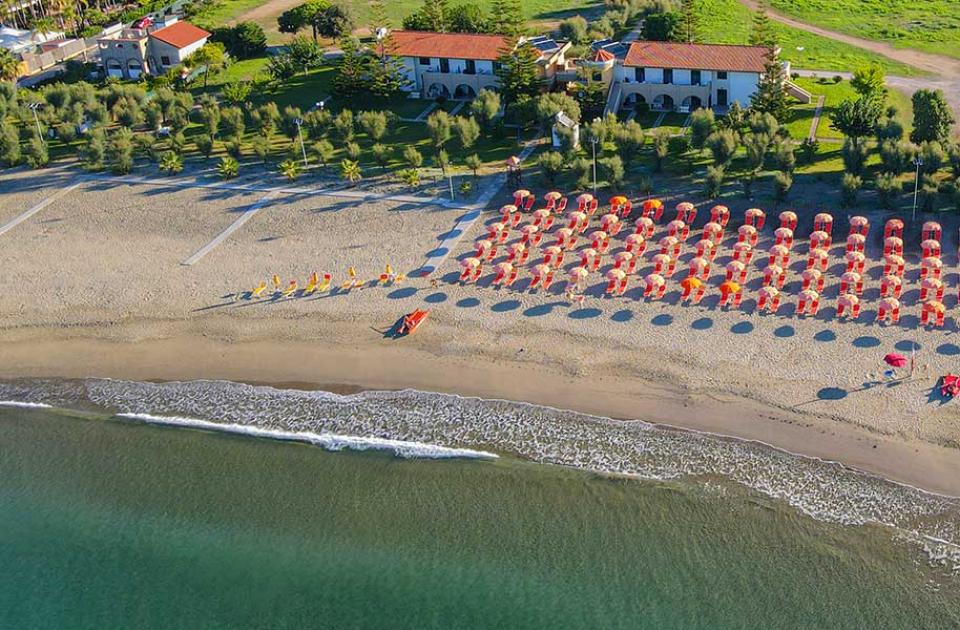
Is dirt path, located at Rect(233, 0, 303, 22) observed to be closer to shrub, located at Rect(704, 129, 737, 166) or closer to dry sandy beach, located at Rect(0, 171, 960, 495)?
dry sandy beach, located at Rect(0, 171, 960, 495)

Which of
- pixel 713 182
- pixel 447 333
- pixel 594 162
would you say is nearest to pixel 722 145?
pixel 713 182

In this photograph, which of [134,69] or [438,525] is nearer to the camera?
[438,525]

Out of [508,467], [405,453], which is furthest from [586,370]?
[405,453]

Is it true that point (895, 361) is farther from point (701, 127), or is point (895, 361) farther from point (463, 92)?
point (463, 92)

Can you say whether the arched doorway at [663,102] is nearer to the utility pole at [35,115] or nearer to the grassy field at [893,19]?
the grassy field at [893,19]

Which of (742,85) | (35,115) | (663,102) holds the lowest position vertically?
(663,102)

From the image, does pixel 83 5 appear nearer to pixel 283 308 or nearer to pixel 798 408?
pixel 283 308

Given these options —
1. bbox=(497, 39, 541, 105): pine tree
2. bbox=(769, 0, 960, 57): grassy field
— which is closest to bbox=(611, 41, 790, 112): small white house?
bbox=(497, 39, 541, 105): pine tree
